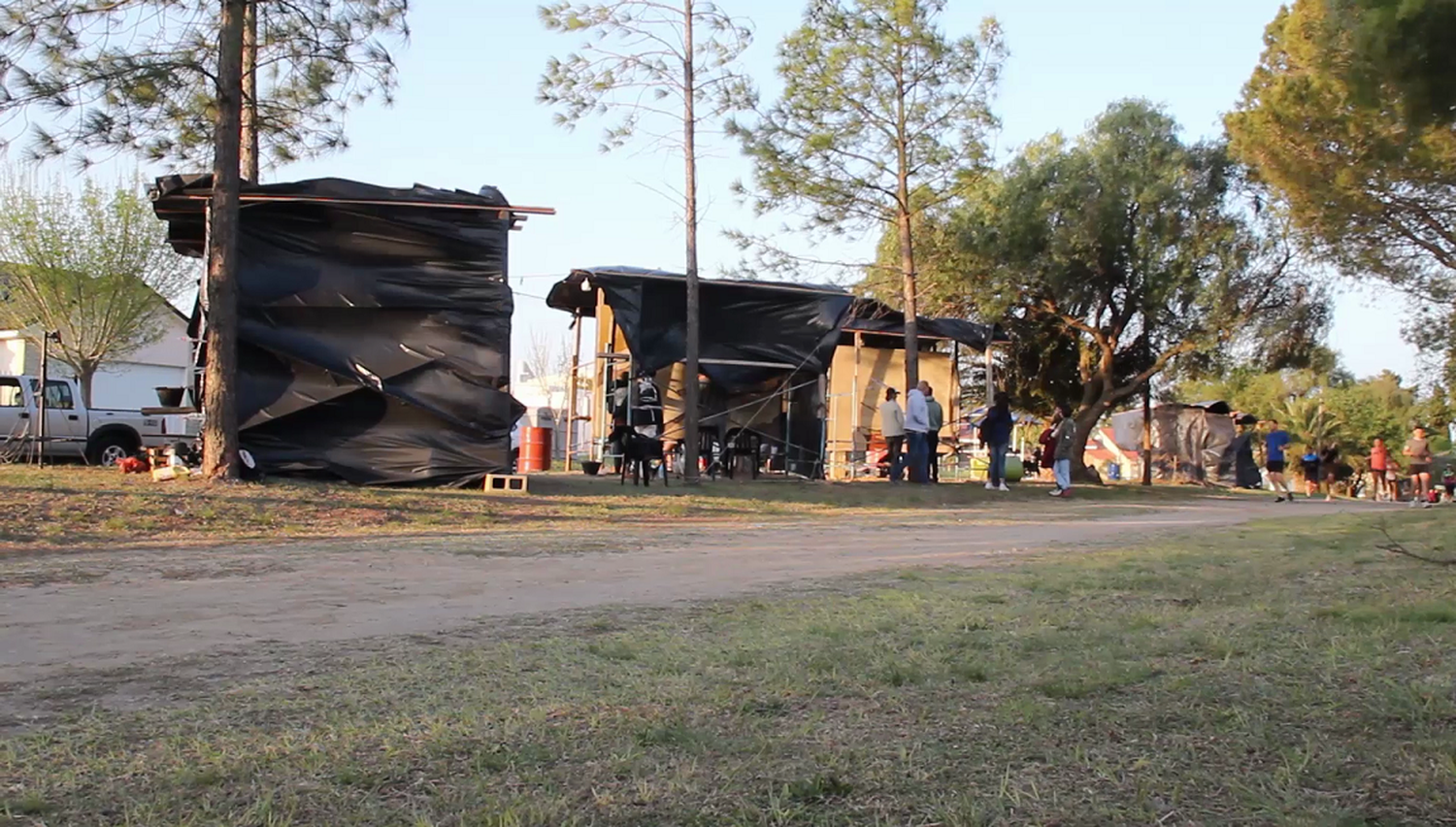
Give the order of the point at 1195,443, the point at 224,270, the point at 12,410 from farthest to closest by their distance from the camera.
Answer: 1. the point at 1195,443
2. the point at 12,410
3. the point at 224,270

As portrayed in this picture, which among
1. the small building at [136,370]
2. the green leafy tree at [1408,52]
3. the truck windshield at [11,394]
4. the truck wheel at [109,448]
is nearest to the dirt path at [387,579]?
the green leafy tree at [1408,52]

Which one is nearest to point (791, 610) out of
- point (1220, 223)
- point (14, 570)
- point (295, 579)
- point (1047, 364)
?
point (295, 579)

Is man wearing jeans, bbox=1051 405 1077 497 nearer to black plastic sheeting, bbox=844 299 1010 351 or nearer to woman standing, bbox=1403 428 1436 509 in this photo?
black plastic sheeting, bbox=844 299 1010 351

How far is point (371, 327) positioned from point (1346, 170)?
12904 mm

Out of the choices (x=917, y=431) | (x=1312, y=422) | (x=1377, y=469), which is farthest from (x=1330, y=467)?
(x=1312, y=422)

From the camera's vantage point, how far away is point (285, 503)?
1288 cm

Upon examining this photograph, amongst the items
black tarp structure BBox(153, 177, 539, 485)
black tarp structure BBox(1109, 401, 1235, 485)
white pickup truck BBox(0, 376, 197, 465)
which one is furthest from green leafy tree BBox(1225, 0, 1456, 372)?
white pickup truck BBox(0, 376, 197, 465)

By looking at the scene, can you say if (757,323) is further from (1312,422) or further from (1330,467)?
(1312,422)

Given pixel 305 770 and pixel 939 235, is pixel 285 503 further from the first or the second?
pixel 939 235

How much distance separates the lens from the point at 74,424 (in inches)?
899

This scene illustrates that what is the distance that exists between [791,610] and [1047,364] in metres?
24.3

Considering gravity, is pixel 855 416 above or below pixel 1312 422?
below

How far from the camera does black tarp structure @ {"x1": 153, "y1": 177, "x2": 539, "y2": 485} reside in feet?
50.5

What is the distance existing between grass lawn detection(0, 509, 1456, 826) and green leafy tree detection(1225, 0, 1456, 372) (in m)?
10.3
